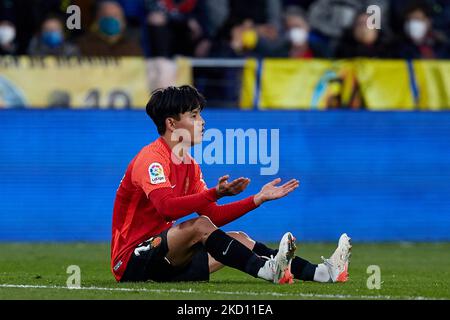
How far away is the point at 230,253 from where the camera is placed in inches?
367

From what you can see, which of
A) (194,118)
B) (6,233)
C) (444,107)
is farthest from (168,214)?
(444,107)

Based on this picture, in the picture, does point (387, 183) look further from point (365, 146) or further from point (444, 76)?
point (444, 76)

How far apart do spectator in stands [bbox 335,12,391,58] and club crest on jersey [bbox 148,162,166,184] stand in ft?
30.7

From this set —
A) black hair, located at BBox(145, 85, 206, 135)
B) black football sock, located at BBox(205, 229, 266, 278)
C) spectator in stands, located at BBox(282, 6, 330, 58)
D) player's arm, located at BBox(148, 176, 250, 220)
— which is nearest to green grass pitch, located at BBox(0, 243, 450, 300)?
black football sock, located at BBox(205, 229, 266, 278)

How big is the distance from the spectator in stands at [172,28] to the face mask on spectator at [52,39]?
5.00 feet

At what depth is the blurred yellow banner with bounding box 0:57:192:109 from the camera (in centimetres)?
1689

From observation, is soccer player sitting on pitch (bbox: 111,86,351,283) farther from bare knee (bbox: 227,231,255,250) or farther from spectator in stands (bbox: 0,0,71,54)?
spectator in stands (bbox: 0,0,71,54)

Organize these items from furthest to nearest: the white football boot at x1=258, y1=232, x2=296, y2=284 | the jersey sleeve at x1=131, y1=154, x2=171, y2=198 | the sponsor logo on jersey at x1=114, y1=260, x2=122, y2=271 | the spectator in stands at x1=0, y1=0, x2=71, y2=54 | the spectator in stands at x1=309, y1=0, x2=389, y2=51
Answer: the spectator in stands at x1=309, y1=0, x2=389, y2=51 → the spectator in stands at x1=0, y1=0, x2=71, y2=54 → the sponsor logo on jersey at x1=114, y1=260, x2=122, y2=271 → the jersey sleeve at x1=131, y1=154, x2=171, y2=198 → the white football boot at x1=258, y1=232, x2=296, y2=284

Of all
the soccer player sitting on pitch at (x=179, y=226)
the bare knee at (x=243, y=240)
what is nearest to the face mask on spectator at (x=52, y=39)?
the soccer player sitting on pitch at (x=179, y=226)

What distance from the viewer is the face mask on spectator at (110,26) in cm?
1808

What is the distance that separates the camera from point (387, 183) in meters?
17.3
